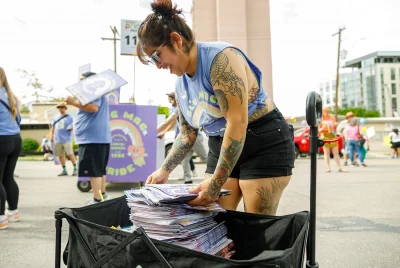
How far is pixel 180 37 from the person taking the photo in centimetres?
165

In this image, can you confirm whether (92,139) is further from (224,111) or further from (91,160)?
(224,111)

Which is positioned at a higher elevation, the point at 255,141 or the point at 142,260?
the point at 255,141

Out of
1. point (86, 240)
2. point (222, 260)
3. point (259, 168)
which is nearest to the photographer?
point (222, 260)

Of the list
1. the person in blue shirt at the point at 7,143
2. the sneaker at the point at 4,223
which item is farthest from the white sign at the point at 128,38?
the sneaker at the point at 4,223

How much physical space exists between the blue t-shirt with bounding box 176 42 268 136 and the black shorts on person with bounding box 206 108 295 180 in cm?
10

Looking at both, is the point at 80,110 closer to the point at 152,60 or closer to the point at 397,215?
the point at 152,60

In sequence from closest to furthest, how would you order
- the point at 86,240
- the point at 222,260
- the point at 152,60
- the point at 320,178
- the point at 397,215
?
the point at 222,260, the point at 86,240, the point at 152,60, the point at 397,215, the point at 320,178

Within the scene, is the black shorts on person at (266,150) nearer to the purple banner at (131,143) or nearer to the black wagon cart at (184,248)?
the black wagon cart at (184,248)

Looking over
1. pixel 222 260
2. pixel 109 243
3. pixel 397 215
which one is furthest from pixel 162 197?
pixel 397 215

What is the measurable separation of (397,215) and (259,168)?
12.0 feet

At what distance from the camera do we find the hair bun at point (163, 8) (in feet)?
5.43

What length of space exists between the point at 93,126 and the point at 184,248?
147 inches

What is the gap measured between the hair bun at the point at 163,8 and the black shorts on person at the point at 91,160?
328 cm

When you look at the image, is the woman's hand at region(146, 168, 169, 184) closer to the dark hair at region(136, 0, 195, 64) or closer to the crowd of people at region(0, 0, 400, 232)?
the crowd of people at region(0, 0, 400, 232)
